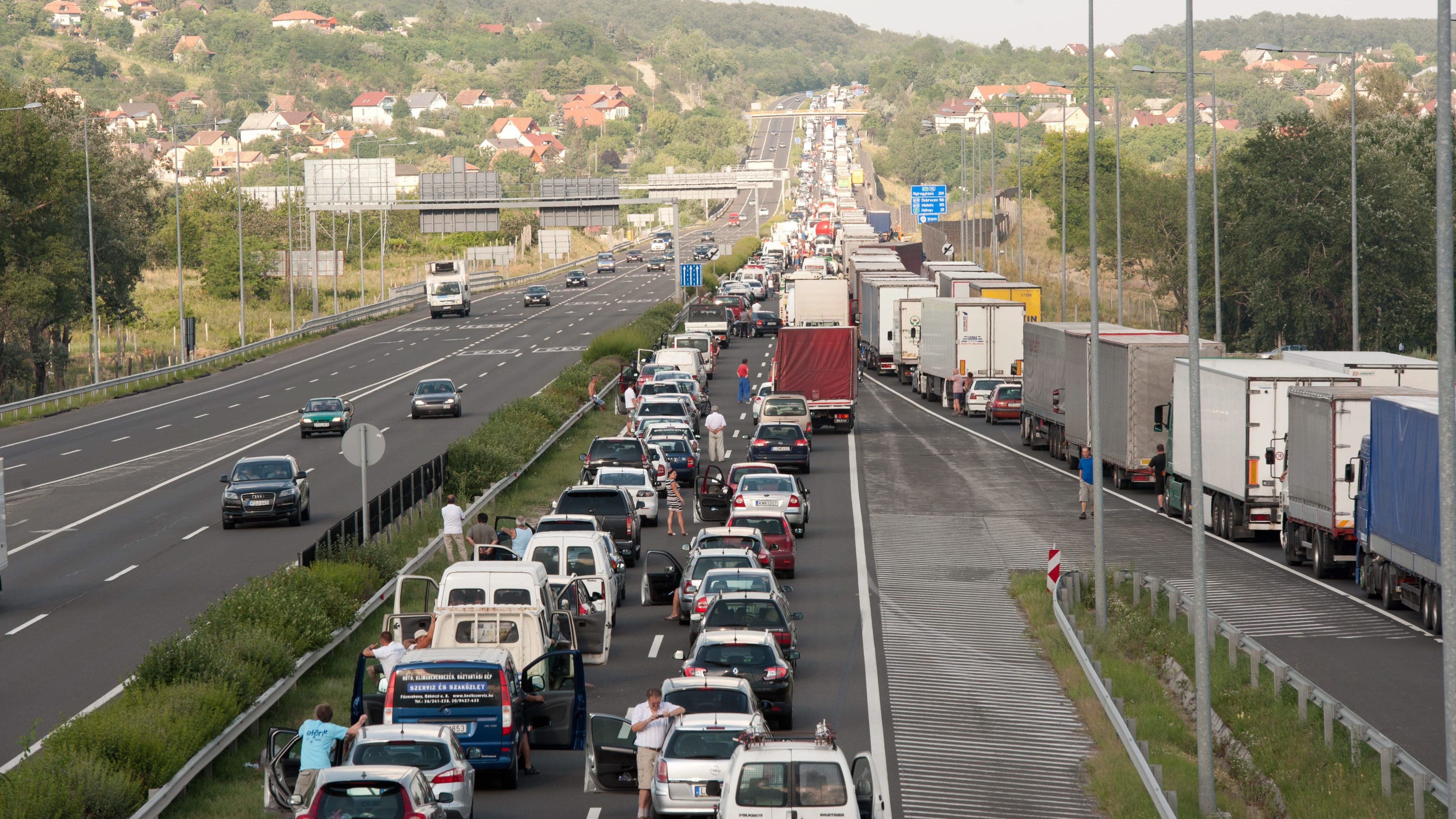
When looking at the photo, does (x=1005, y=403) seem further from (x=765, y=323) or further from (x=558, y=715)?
(x=558, y=715)

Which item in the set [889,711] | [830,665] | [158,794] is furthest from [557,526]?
[158,794]

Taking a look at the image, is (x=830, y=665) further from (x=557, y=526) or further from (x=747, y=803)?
(x=747, y=803)

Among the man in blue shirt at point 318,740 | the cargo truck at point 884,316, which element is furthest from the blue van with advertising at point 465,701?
the cargo truck at point 884,316

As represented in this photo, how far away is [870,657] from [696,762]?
8.71 meters

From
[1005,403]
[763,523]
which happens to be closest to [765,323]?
[1005,403]

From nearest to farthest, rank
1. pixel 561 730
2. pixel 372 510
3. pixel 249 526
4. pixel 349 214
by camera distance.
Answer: pixel 561 730 → pixel 372 510 → pixel 249 526 → pixel 349 214

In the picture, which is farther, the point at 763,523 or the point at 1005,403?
the point at 1005,403

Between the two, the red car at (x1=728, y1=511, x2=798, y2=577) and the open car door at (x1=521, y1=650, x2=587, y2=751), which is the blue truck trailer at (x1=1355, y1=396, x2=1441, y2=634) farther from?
the open car door at (x1=521, y1=650, x2=587, y2=751)

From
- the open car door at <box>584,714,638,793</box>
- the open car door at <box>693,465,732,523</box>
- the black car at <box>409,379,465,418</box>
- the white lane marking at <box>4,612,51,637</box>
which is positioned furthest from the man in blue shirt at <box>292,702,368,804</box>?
the black car at <box>409,379,465,418</box>

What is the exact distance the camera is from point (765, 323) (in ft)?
293

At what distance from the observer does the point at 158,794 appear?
595 inches

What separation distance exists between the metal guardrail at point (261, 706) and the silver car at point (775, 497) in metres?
5.59

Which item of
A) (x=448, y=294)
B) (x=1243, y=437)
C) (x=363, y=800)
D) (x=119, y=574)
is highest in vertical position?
(x=448, y=294)

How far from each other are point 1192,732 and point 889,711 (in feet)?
12.2
